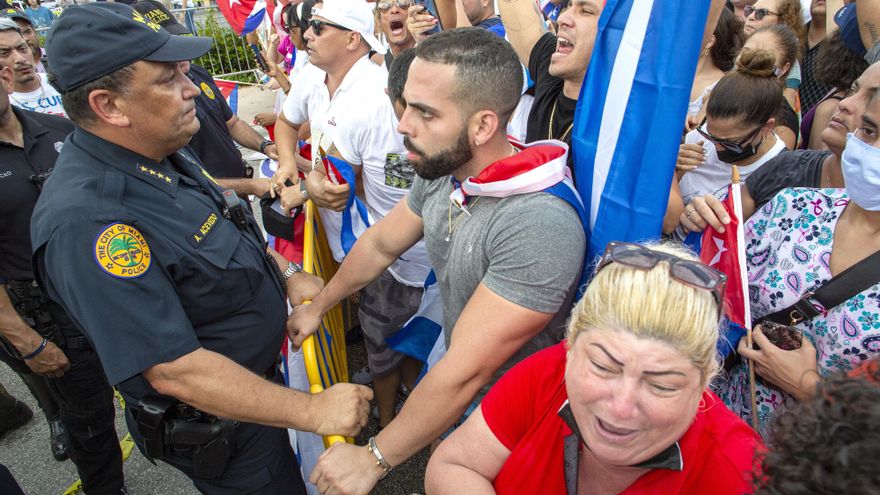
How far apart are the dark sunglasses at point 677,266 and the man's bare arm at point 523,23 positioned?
211 cm

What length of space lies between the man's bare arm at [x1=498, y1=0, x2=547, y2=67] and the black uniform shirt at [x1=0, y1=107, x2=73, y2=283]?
2633 millimetres

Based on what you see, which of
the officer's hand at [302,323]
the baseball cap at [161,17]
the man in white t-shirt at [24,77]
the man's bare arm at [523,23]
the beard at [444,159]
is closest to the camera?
the beard at [444,159]

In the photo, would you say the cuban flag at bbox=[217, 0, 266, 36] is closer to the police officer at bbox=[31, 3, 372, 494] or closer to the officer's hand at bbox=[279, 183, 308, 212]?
the officer's hand at bbox=[279, 183, 308, 212]

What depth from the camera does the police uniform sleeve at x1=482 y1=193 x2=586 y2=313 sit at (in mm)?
1608

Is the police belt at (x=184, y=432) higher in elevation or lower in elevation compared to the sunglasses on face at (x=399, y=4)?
lower

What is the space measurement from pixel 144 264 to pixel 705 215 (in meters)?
1.87

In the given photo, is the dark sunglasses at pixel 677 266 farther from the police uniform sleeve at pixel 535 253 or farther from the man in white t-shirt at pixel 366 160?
the man in white t-shirt at pixel 366 160

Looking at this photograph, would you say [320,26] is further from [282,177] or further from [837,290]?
[837,290]

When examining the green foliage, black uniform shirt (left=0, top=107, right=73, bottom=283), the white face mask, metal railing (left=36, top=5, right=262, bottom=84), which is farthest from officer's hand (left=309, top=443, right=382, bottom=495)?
the green foliage

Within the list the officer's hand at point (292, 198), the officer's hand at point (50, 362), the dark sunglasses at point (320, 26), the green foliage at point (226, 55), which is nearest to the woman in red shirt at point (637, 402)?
the officer's hand at point (292, 198)

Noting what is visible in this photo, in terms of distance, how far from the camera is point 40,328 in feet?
9.00

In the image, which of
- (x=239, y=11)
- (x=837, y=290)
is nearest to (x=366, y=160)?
(x=837, y=290)

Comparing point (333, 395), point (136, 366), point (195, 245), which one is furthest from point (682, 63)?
point (136, 366)

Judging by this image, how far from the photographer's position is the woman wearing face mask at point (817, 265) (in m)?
1.55
